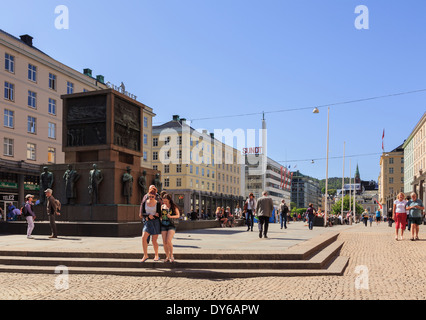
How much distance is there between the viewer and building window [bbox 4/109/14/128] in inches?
1521

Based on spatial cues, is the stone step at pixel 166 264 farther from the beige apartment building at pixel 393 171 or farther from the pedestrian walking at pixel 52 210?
the beige apartment building at pixel 393 171

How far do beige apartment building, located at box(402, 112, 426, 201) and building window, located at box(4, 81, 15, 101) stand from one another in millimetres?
48105

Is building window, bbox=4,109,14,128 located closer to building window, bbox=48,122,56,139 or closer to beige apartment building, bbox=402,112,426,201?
building window, bbox=48,122,56,139

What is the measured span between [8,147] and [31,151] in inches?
123

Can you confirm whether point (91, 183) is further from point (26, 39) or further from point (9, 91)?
point (26, 39)

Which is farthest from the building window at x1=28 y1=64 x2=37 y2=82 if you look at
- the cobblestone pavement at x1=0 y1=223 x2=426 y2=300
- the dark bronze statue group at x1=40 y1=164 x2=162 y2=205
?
the cobblestone pavement at x1=0 y1=223 x2=426 y2=300

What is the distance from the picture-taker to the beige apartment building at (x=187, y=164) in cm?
7891

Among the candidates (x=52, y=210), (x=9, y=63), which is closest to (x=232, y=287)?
(x=52, y=210)

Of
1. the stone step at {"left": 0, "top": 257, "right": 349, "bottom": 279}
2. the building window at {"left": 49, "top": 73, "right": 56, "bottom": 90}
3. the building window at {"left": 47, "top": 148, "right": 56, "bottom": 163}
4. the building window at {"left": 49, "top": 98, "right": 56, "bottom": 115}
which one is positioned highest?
the building window at {"left": 49, "top": 73, "right": 56, "bottom": 90}

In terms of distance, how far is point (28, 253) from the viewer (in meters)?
11.0

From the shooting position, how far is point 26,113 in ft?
135
